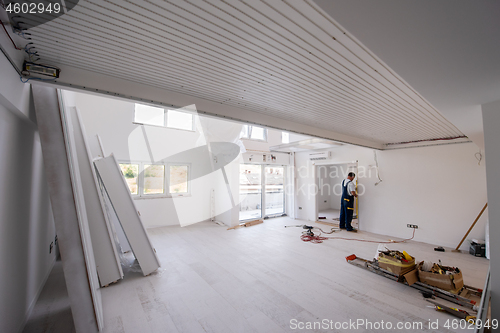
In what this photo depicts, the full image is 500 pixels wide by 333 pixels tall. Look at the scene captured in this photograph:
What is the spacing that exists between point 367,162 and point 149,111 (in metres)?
6.73

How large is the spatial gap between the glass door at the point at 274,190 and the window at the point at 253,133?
1153 mm

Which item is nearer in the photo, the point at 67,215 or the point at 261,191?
the point at 67,215

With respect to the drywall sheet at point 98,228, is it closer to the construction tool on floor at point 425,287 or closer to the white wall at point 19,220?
the white wall at point 19,220

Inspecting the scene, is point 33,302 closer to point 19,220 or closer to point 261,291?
point 19,220

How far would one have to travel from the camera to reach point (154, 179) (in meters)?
6.52

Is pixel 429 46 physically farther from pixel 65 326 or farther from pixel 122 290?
pixel 122 290

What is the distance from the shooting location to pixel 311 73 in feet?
6.47

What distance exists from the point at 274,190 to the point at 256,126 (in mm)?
5103

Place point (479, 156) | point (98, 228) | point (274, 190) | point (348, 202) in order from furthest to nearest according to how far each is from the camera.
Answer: point (274, 190), point (348, 202), point (479, 156), point (98, 228)

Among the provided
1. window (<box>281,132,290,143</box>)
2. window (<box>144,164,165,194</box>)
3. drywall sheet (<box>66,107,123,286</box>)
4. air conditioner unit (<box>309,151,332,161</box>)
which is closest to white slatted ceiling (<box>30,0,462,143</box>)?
drywall sheet (<box>66,107,123,286</box>)

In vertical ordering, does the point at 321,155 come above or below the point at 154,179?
above

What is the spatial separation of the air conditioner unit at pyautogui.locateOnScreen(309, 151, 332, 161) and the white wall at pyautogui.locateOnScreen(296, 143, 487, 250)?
0.49 meters

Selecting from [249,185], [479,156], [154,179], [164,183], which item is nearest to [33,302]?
[154,179]

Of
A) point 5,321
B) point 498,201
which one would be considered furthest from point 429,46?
point 5,321
